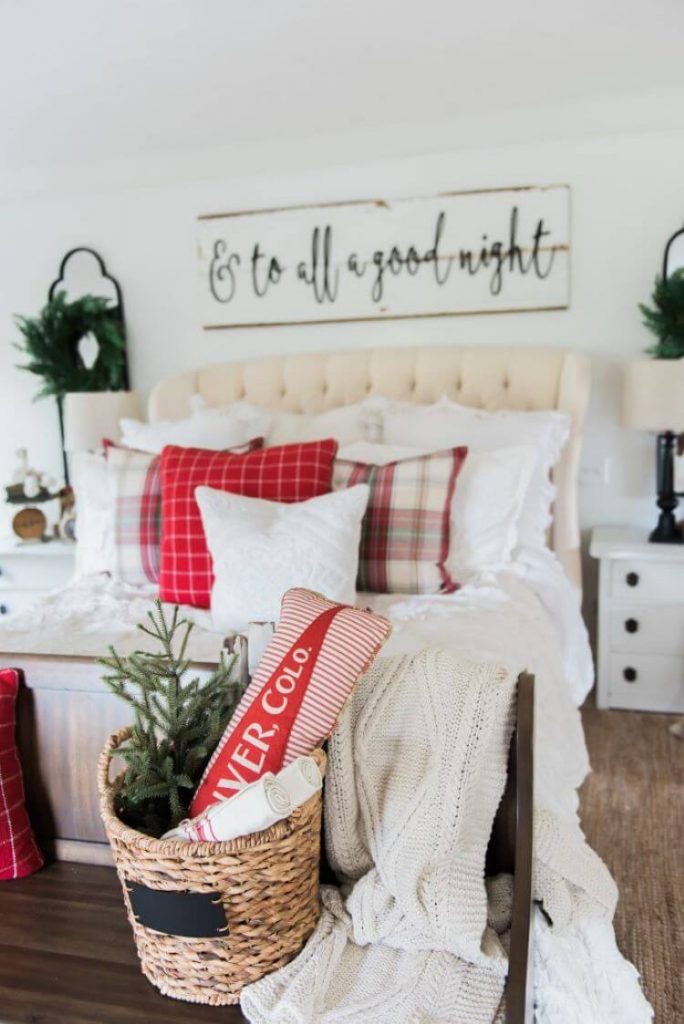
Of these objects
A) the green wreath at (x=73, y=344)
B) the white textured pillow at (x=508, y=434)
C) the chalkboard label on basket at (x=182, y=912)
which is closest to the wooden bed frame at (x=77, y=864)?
the chalkboard label on basket at (x=182, y=912)

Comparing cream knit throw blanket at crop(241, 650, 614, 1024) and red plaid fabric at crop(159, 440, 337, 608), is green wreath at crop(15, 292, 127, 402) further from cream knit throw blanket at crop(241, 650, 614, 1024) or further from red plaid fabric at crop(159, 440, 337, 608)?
cream knit throw blanket at crop(241, 650, 614, 1024)

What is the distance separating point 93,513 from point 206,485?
53cm

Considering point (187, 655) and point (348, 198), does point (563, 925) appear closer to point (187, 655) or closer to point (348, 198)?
point (187, 655)

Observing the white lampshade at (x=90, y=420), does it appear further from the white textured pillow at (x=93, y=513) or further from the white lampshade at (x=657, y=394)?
the white lampshade at (x=657, y=394)

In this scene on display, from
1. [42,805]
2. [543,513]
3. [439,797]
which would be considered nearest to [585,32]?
[543,513]

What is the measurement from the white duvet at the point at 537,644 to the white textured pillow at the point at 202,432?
53cm

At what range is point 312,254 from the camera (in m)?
3.24

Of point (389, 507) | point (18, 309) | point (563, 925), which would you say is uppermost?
point (18, 309)

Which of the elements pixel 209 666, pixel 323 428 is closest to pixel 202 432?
pixel 323 428

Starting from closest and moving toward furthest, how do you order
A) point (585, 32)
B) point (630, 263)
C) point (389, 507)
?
point (389, 507) → point (585, 32) → point (630, 263)

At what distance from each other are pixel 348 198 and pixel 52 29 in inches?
47.7

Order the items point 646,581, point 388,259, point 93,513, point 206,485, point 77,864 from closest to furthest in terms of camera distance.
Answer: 1. point 77,864
2. point 206,485
3. point 93,513
4. point 646,581
5. point 388,259

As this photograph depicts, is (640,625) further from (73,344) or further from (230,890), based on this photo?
(73,344)

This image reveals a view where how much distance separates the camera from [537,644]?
6.15ft
